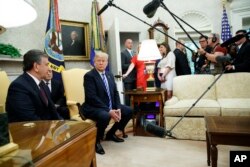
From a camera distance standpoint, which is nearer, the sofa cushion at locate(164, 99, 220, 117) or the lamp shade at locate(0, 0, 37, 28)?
the lamp shade at locate(0, 0, 37, 28)

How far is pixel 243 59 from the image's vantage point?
358 cm

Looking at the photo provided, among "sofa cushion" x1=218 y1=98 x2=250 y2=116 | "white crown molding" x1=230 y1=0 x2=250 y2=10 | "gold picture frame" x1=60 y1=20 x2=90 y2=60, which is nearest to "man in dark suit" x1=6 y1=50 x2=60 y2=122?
"sofa cushion" x1=218 y1=98 x2=250 y2=116

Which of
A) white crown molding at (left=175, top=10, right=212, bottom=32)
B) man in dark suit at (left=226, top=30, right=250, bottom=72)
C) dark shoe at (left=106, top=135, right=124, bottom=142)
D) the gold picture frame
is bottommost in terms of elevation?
dark shoe at (left=106, top=135, right=124, bottom=142)

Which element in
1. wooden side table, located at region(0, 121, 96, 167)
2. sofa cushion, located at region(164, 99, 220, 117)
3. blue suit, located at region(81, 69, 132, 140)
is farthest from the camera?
sofa cushion, located at region(164, 99, 220, 117)

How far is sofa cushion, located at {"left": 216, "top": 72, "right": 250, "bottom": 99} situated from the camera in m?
3.50

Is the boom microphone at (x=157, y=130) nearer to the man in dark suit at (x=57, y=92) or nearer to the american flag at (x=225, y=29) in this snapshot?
the man in dark suit at (x=57, y=92)

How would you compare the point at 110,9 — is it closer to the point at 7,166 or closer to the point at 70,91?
the point at 70,91

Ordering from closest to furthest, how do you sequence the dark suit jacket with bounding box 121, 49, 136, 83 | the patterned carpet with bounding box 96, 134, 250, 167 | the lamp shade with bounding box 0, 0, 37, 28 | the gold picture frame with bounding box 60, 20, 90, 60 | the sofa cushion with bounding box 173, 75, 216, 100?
the lamp shade with bounding box 0, 0, 37, 28
the patterned carpet with bounding box 96, 134, 250, 167
the sofa cushion with bounding box 173, 75, 216, 100
the gold picture frame with bounding box 60, 20, 90, 60
the dark suit jacket with bounding box 121, 49, 136, 83

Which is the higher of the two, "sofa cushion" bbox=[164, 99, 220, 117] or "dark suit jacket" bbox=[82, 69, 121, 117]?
"dark suit jacket" bbox=[82, 69, 121, 117]

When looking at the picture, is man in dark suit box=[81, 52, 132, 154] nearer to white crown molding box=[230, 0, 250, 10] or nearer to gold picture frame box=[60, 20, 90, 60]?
gold picture frame box=[60, 20, 90, 60]

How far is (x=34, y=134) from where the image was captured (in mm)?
1115

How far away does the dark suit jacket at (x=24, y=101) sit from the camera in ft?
5.83

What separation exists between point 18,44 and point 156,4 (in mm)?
2860

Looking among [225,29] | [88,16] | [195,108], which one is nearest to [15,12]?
[195,108]
